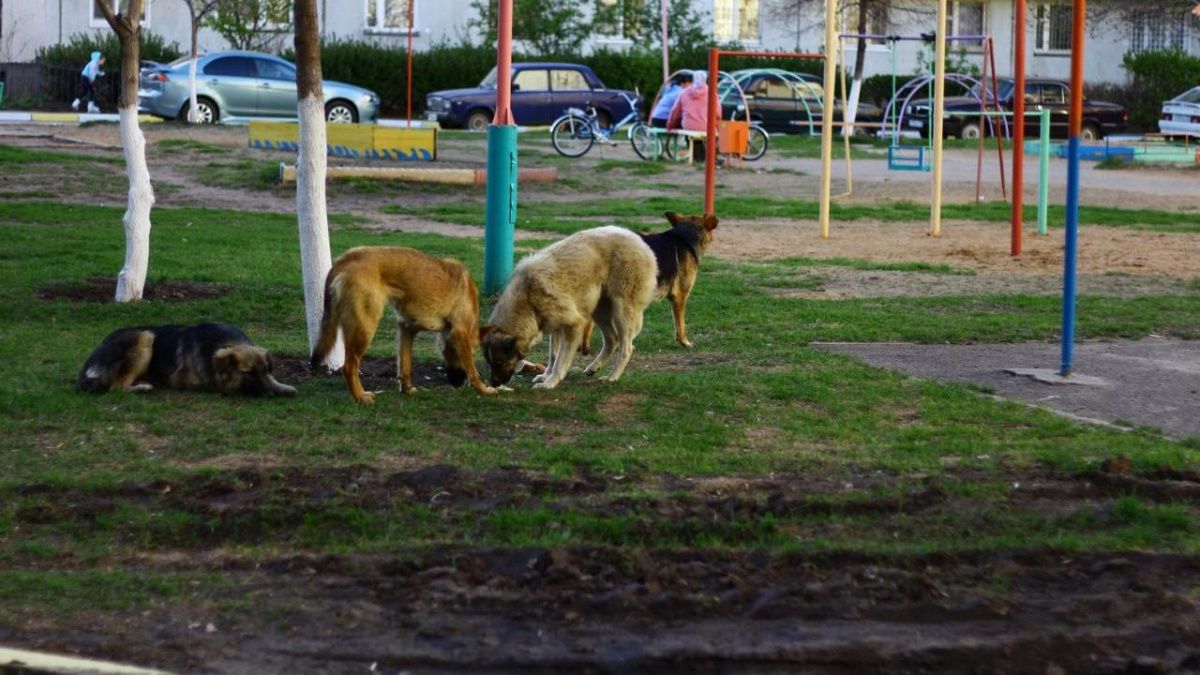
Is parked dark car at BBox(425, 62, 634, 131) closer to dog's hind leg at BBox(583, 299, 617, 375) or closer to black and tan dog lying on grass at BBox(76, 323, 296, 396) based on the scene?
dog's hind leg at BBox(583, 299, 617, 375)

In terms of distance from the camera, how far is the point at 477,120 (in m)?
39.7

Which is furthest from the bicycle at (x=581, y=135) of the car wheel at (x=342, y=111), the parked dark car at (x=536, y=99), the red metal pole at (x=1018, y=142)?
the red metal pole at (x=1018, y=142)

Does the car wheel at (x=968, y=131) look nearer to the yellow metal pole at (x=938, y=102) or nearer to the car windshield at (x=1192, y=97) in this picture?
the car windshield at (x=1192, y=97)

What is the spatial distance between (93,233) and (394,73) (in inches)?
1295

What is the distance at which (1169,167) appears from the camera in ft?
110

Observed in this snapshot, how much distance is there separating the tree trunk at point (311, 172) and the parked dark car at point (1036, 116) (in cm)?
3258

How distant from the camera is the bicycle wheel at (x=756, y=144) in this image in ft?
104

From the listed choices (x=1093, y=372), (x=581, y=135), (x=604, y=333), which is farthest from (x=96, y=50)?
(x=1093, y=372)

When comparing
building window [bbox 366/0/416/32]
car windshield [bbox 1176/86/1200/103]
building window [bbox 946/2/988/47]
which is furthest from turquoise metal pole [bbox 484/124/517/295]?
building window [bbox 946/2/988/47]

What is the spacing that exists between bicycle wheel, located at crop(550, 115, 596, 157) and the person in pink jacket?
1.94 metres

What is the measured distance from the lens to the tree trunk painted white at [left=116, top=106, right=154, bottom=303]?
11508 millimetres

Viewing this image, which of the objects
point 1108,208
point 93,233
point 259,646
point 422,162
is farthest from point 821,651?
point 422,162

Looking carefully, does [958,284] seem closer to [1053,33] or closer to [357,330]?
[357,330]

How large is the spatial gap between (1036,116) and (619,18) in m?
14.1
